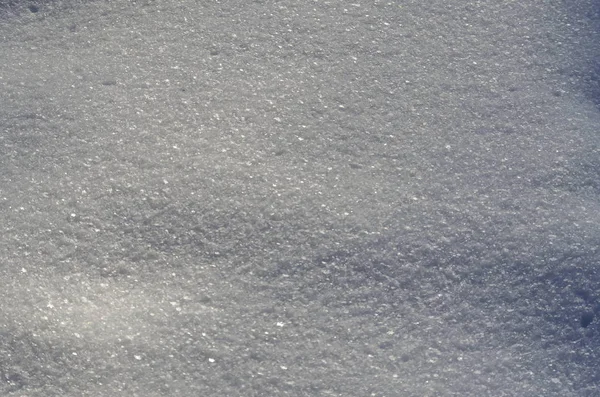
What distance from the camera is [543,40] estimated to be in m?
4.07

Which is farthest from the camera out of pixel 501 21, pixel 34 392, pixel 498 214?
pixel 501 21

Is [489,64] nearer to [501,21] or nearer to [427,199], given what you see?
[501,21]

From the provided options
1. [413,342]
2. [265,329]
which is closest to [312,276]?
[265,329]

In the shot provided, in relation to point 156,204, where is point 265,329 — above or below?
below

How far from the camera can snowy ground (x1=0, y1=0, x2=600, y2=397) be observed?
3275 mm

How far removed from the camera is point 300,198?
3.58 metres

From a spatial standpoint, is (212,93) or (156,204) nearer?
(156,204)

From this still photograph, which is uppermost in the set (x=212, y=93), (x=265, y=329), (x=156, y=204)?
(x=212, y=93)

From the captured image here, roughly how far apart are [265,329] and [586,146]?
1.98 m

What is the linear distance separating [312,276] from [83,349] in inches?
44.8

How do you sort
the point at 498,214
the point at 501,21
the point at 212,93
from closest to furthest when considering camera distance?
the point at 498,214, the point at 212,93, the point at 501,21

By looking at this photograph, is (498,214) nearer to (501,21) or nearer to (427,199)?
(427,199)

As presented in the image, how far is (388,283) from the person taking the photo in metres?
3.40

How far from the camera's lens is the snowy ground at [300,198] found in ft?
10.7
